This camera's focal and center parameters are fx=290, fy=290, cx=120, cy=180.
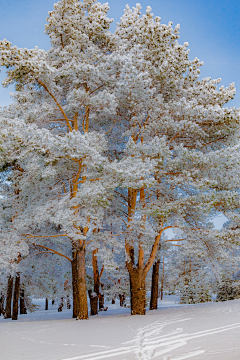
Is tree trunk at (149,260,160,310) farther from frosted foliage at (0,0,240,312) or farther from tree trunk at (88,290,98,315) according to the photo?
frosted foliage at (0,0,240,312)

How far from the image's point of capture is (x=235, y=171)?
8984mm

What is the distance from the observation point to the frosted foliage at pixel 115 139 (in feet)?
28.0

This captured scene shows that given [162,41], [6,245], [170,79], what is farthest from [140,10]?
[6,245]

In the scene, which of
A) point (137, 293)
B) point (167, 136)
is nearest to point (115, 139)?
point (167, 136)

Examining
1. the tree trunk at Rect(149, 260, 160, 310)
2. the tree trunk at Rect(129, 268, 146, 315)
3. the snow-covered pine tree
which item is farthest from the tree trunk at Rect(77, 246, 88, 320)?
the tree trunk at Rect(149, 260, 160, 310)

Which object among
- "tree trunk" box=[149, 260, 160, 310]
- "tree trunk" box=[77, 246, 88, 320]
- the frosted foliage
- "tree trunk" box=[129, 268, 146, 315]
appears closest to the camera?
the frosted foliage

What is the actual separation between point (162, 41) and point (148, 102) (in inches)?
86.4

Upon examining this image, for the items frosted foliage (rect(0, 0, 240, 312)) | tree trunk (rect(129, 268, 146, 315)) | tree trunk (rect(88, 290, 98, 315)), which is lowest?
tree trunk (rect(88, 290, 98, 315))

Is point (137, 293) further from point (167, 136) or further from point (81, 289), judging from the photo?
point (167, 136)

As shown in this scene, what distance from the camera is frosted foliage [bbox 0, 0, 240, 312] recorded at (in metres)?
8.53

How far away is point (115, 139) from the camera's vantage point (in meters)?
11.1

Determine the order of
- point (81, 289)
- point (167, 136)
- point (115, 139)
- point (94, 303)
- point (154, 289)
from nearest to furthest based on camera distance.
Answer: point (81, 289), point (167, 136), point (115, 139), point (94, 303), point (154, 289)

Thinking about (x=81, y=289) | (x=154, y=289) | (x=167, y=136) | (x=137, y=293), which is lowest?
(x=154, y=289)

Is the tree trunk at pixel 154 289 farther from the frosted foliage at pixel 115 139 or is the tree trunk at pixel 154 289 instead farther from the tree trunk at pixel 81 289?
the tree trunk at pixel 81 289
